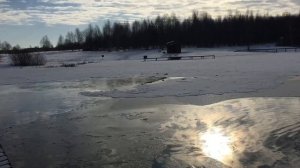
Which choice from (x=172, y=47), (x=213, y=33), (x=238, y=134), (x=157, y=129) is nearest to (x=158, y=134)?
(x=157, y=129)

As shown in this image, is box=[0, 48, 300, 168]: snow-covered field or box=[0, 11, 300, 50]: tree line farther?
box=[0, 11, 300, 50]: tree line

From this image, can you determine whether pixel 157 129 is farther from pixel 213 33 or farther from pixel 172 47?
pixel 213 33

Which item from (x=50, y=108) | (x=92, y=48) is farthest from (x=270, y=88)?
(x=92, y=48)

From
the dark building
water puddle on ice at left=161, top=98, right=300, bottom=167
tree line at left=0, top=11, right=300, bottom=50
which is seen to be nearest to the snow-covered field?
water puddle on ice at left=161, top=98, right=300, bottom=167

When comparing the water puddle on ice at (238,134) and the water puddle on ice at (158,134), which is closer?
the water puddle on ice at (238,134)

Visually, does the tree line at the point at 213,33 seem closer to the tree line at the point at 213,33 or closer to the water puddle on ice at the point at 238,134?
the tree line at the point at 213,33

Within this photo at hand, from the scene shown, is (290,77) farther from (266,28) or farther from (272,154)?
(266,28)

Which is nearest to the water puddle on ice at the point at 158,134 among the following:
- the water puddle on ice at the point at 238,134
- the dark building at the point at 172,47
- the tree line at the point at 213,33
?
the water puddle on ice at the point at 238,134

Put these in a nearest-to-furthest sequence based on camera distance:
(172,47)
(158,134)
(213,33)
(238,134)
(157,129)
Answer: (238,134)
(158,134)
(157,129)
(172,47)
(213,33)

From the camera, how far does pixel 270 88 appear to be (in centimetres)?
2422

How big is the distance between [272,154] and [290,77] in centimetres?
2022

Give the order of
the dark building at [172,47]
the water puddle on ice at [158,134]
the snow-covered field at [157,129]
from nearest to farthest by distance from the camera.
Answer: the water puddle on ice at [158,134], the snow-covered field at [157,129], the dark building at [172,47]

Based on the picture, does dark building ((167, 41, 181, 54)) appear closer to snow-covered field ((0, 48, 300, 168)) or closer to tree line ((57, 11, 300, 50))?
tree line ((57, 11, 300, 50))

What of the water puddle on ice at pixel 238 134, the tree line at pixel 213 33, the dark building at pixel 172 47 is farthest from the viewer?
the tree line at pixel 213 33
